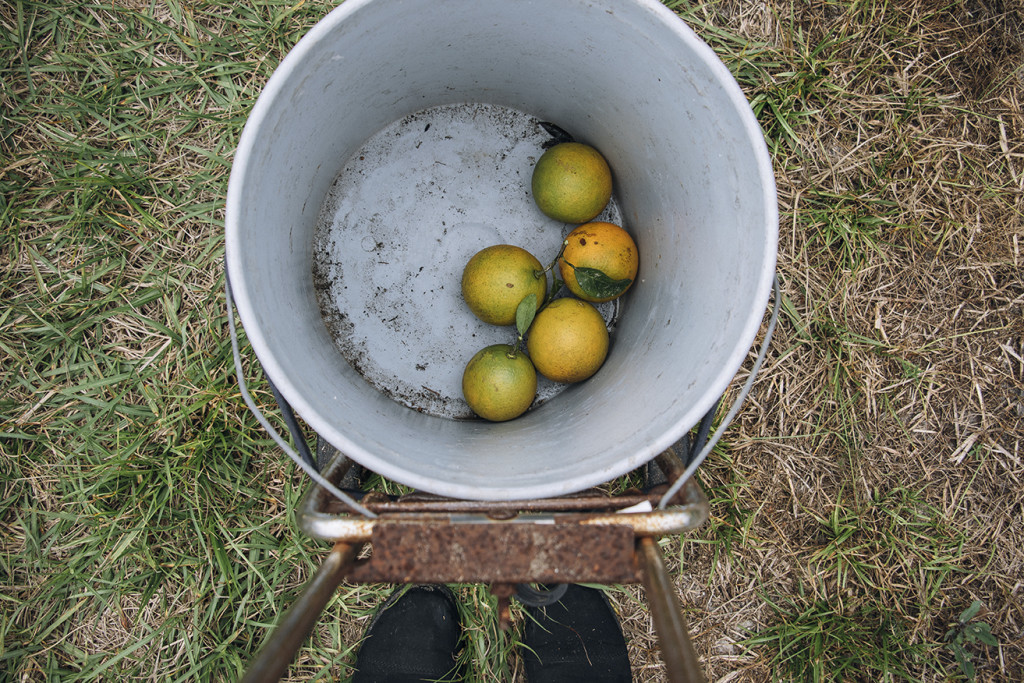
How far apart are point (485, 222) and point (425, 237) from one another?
0.48ft

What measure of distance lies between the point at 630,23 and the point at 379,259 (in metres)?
0.74

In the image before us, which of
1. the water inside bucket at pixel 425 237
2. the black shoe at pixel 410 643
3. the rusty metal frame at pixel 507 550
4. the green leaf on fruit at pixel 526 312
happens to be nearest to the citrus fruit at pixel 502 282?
the green leaf on fruit at pixel 526 312

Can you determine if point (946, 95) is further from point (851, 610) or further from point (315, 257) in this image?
point (315, 257)

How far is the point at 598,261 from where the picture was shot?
1.21 m

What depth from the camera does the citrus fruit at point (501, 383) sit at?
118 centimetres

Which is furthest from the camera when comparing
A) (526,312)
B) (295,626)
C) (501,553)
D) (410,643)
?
(410,643)

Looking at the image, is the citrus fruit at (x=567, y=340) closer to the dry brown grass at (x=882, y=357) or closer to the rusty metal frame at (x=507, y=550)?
the rusty metal frame at (x=507, y=550)

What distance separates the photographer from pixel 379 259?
142cm

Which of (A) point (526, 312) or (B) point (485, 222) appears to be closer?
(A) point (526, 312)

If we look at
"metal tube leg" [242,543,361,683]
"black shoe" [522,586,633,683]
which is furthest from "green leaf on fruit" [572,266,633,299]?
"black shoe" [522,586,633,683]

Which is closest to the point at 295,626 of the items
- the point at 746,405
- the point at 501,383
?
the point at 501,383

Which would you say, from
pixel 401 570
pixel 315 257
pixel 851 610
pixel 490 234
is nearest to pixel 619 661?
pixel 851 610

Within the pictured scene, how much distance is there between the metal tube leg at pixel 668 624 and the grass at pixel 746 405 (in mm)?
822

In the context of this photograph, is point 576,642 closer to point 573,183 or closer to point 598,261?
point 598,261
